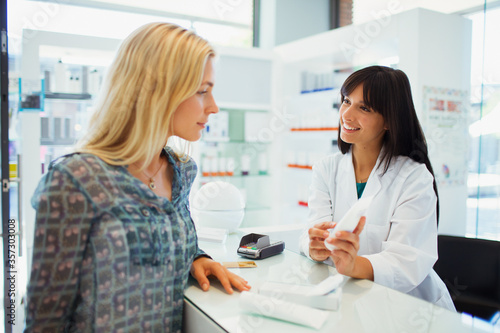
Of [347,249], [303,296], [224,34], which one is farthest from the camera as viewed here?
[224,34]

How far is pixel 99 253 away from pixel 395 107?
Answer: 117 cm

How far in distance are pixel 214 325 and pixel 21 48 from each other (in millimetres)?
2943

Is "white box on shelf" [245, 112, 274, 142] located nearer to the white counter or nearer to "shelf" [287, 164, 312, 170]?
"shelf" [287, 164, 312, 170]

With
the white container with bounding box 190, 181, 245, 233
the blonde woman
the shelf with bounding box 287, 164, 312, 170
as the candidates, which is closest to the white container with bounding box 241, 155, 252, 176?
the shelf with bounding box 287, 164, 312, 170

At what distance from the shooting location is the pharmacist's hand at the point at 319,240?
1.35 m

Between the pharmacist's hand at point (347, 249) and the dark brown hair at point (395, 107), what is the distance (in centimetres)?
50

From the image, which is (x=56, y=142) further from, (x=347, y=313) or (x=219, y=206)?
(x=347, y=313)

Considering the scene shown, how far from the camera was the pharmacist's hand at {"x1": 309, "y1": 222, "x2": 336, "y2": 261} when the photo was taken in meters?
1.35

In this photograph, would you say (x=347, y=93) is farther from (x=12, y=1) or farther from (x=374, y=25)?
(x=12, y=1)

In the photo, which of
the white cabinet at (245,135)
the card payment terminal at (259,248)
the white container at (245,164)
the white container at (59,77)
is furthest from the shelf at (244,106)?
the card payment terminal at (259,248)

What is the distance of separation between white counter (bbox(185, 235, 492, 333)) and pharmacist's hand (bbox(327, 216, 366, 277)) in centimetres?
4

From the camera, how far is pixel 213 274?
1.25m

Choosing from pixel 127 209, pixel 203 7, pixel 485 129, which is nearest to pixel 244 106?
pixel 203 7

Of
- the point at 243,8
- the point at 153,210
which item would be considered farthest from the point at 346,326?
the point at 243,8
